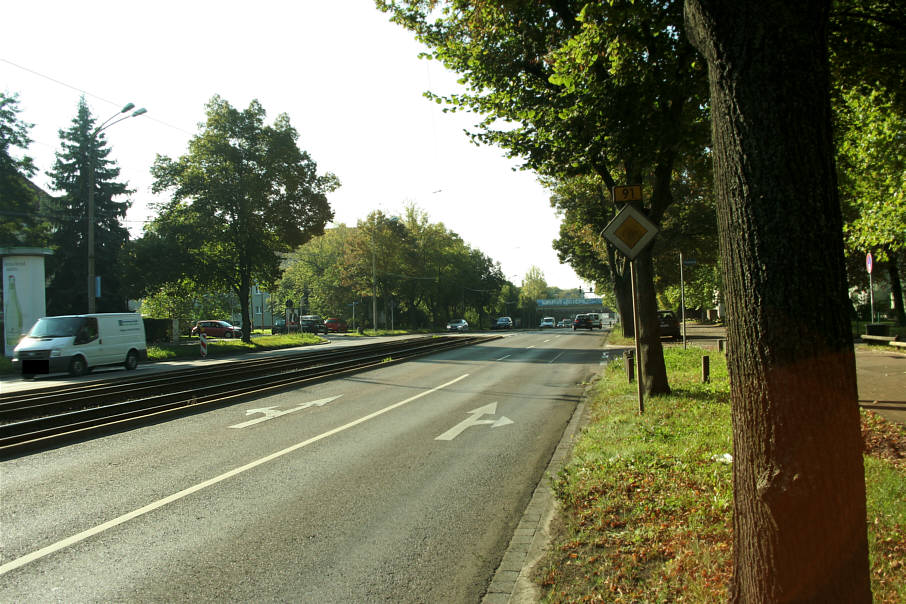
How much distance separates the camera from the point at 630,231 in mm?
8852

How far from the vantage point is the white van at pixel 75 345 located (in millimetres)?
18828

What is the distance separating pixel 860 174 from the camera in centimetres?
1977

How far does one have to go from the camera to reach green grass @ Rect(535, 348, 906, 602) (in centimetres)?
337

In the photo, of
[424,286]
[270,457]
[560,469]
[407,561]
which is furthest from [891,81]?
[424,286]

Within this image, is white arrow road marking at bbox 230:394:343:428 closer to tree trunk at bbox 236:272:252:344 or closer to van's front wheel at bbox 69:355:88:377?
van's front wheel at bbox 69:355:88:377

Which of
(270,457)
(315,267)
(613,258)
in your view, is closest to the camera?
(270,457)

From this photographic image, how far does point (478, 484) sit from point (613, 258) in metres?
26.7

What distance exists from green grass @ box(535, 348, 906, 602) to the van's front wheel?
60.0 feet

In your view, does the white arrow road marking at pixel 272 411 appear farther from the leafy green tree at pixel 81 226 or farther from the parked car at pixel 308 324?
the parked car at pixel 308 324

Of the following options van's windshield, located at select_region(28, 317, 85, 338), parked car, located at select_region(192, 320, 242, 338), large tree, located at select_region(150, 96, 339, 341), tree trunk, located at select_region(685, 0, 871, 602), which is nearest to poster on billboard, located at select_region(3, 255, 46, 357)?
van's windshield, located at select_region(28, 317, 85, 338)

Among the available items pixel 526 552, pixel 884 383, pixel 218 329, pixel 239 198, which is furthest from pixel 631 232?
pixel 218 329

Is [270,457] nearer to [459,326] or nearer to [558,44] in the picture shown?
[558,44]

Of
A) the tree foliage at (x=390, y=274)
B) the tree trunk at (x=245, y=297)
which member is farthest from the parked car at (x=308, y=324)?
the tree trunk at (x=245, y=297)

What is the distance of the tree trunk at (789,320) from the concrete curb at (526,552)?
1.39 meters
